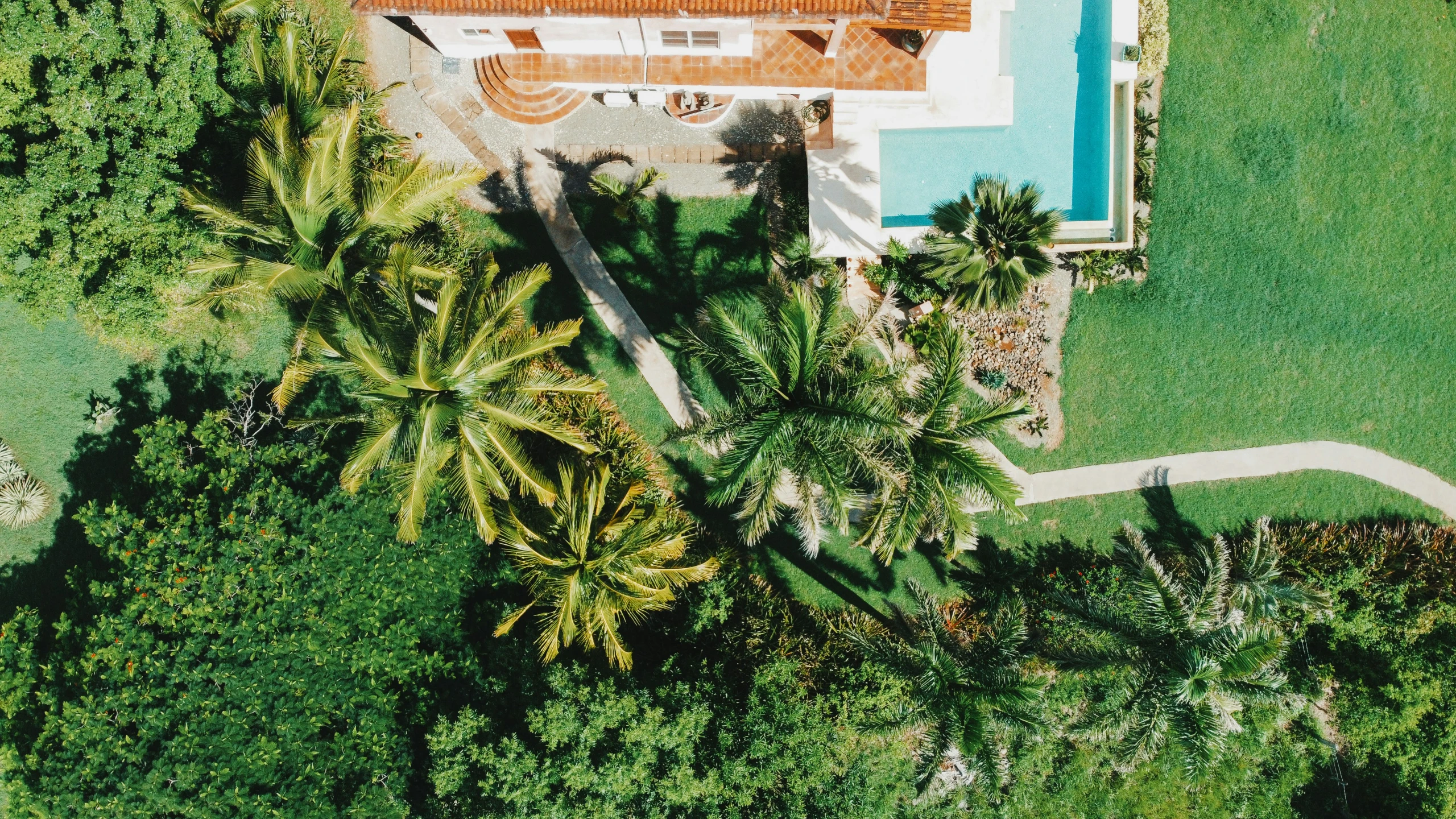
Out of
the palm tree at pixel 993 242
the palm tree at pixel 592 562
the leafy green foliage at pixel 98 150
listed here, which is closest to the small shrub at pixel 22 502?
the leafy green foliage at pixel 98 150

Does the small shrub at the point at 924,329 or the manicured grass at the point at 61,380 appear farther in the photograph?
the manicured grass at the point at 61,380

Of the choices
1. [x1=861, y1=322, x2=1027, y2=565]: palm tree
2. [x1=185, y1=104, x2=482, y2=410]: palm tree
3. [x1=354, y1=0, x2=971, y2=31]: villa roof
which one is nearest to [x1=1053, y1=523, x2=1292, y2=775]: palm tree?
[x1=861, y1=322, x2=1027, y2=565]: palm tree

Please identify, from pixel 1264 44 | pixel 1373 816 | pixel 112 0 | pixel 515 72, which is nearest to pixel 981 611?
pixel 1373 816

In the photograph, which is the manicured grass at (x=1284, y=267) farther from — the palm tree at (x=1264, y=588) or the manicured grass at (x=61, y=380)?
the manicured grass at (x=61, y=380)

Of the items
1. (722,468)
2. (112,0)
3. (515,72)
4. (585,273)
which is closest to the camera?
(722,468)

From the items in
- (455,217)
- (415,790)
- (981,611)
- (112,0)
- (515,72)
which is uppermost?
(112,0)

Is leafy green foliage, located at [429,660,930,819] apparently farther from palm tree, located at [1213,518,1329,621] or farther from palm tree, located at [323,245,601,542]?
palm tree, located at [1213,518,1329,621]

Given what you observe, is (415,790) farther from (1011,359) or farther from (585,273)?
(1011,359)
